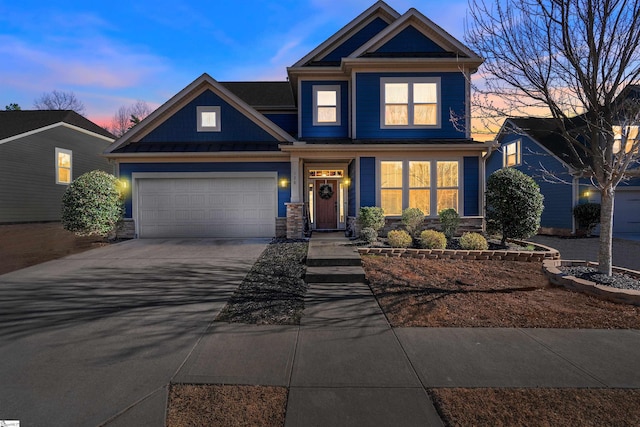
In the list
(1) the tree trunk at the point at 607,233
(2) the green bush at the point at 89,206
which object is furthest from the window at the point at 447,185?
(2) the green bush at the point at 89,206

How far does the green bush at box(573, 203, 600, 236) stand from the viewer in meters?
A: 13.6

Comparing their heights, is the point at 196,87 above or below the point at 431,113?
above

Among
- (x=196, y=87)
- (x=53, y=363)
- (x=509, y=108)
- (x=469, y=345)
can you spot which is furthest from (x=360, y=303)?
(x=196, y=87)

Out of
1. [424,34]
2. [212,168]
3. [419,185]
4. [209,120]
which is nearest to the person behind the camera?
[419,185]

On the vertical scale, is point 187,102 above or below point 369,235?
above

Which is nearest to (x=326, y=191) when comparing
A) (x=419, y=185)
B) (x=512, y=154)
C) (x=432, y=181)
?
(x=419, y=185)

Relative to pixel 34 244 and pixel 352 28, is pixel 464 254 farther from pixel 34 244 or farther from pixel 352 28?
pixel 34 244

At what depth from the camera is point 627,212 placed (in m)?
14.6

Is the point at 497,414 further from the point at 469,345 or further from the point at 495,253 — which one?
the point at 495,253

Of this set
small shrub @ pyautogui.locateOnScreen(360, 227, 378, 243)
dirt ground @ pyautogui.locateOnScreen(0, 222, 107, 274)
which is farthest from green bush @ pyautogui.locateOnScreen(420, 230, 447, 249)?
dirt ground @ pyautogui.locateOnScreen(0, 222, 107, 274)

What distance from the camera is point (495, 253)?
26.4ft

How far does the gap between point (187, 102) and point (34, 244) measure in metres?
7.14

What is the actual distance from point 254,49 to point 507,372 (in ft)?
72.4

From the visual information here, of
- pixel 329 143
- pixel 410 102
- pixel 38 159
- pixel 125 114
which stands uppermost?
pixel 125 114
